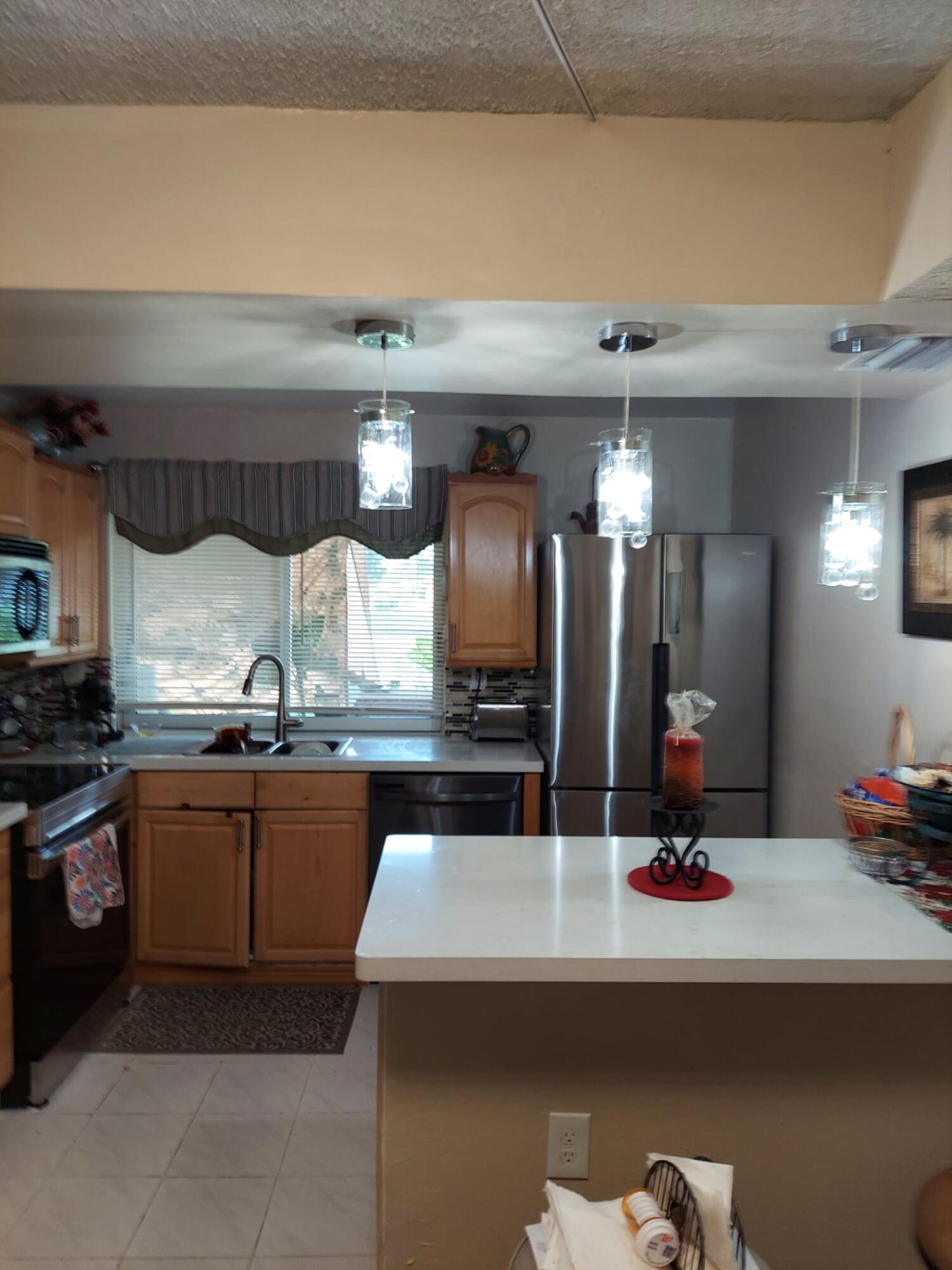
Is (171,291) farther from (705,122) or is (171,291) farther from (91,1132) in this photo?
(91,1132)

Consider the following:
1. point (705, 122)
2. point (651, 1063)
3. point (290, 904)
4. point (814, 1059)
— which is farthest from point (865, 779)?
point (290, 904)

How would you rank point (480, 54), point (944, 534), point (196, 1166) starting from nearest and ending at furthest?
point (480, 54) < point (944, 534) < point (196, 1166)

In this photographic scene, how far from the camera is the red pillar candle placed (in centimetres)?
165

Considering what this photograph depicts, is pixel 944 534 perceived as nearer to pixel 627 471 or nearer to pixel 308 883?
pixel 627 471

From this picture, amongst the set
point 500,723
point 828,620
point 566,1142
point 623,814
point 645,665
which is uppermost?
point 828,620

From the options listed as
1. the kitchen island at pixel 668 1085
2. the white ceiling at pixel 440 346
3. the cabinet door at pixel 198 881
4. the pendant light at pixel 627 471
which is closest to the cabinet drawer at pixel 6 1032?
the cabinet door at pixel 198 881

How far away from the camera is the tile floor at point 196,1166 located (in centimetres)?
204

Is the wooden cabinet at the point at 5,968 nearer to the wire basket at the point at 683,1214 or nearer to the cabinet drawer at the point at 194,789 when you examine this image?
the cabinet drawer at the point at 194,789

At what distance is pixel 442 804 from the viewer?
3320 mm

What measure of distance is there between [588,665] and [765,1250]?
194cm

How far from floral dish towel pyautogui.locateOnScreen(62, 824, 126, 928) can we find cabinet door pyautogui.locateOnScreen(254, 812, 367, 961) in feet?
1.74

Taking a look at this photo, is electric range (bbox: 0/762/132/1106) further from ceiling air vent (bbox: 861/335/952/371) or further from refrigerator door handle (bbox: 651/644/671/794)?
ceiling air vent (bbox: 861/335/952/371)

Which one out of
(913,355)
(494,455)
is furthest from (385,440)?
(494,455)

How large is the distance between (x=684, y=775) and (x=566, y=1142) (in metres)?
0.70
